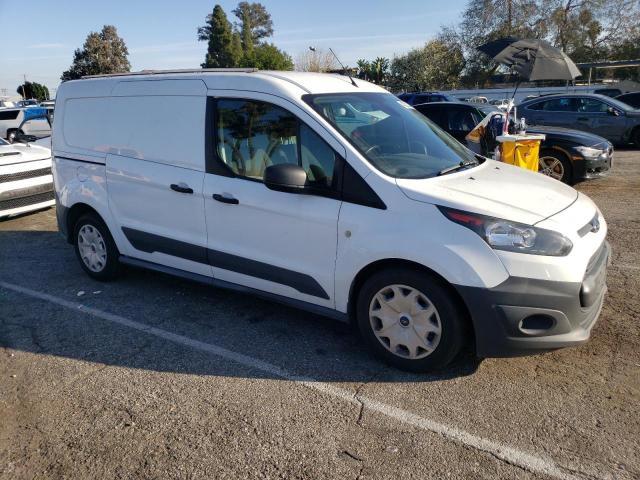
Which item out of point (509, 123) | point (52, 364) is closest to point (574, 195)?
point (52, 364)

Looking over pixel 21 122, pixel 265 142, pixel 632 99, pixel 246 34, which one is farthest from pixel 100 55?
pixel 265 142

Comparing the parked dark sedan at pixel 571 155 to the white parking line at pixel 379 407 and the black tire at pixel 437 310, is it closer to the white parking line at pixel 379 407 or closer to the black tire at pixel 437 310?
the black tire at pixel 437 310

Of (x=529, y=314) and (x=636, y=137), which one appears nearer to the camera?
(x=529, y=314)

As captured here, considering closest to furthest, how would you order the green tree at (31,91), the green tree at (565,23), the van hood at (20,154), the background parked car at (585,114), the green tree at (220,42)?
the van hood at (20,154) → the background parked car at (585,114) → the green tree at (565,23) → the green tree at (31,91) → the green tree at (220,42)

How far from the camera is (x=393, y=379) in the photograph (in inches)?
138

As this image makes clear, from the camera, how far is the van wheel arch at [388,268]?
10.7 feet

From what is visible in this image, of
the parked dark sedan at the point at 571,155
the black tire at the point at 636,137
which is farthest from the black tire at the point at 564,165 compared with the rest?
the black tire at the point at 636,137

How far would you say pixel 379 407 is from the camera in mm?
3195

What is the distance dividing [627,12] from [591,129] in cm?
3956

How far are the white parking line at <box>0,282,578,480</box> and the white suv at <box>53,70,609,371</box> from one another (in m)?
0.43

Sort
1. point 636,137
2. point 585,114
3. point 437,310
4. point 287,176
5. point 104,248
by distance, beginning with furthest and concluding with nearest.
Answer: point 636,137 → point 585,114 → point 104,248 → point 287,176 → point 437,310

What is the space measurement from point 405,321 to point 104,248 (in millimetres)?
3253

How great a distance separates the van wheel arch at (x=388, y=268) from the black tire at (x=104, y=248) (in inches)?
105

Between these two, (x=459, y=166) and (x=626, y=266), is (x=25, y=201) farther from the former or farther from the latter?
(x=626, y=266)
